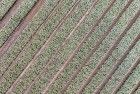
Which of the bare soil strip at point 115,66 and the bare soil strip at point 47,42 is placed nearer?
the bare soil strip at point 115,66

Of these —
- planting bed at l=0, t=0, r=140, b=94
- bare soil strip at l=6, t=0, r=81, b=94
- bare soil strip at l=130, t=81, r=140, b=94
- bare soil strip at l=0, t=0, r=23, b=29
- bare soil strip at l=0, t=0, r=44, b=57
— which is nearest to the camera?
bare soil strip at l=130, t=81, r=140, b=94

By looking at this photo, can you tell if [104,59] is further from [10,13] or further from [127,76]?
[10,13]

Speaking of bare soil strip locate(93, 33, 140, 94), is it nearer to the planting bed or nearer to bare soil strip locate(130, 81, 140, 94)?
the planting bed

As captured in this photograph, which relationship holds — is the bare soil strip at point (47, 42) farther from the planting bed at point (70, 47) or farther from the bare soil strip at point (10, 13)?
the bare soil strip at point (10, 13)

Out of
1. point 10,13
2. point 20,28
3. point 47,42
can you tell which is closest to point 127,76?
point 47,42

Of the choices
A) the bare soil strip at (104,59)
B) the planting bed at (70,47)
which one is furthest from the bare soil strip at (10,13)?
the bare soil strip at (104,59)

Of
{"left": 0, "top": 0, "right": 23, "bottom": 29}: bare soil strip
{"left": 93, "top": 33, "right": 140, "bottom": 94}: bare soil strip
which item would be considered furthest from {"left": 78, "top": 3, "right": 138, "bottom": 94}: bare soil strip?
{"left": 0, "top": 0, "right": 23, "bottom": 29}: bare soil strip

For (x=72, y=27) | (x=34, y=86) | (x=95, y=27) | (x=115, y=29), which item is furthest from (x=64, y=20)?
(x=34, y=86)
